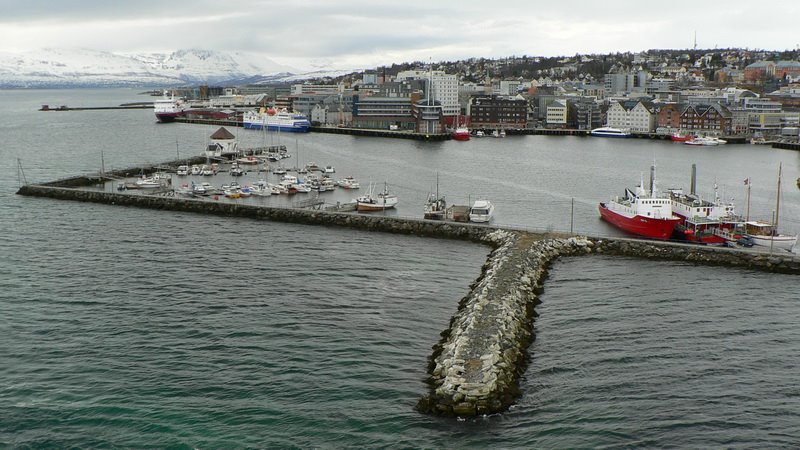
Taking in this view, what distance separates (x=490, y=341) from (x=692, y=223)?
385 inches

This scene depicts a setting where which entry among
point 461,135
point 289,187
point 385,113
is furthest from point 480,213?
point 385,113

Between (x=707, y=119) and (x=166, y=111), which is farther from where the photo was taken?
(x=166, y=111)

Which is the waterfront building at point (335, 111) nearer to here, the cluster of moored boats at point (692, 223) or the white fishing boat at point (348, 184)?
the white fishing boat at point (348, 184)

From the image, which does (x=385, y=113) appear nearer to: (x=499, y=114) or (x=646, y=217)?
(x=499, y=114)

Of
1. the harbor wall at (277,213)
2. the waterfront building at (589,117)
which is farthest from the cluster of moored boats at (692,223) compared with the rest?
the waterfront building at (589,117)

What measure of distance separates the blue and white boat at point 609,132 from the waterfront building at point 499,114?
5.83 m

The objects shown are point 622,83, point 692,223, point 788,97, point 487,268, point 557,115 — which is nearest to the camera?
point 487,268

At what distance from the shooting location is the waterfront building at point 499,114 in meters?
56.2

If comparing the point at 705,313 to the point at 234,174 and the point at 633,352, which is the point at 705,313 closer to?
the point at 633,352

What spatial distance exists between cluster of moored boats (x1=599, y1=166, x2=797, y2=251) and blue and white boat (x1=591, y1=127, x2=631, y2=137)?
34846 mm

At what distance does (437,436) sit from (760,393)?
376 centimetres

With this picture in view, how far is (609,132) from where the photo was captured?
52.4 m

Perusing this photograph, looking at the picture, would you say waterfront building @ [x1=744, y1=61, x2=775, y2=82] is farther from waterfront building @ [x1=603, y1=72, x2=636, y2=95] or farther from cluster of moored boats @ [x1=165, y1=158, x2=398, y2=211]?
cluster of moored boats @ [x1=165, y1=158, x2=398, y2=211]

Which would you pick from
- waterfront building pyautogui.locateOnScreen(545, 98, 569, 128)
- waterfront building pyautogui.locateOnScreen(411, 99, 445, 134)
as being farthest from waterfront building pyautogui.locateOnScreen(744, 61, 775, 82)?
waterfront building pyautogui.locateOnScreen(411, 99, 445, 134)
